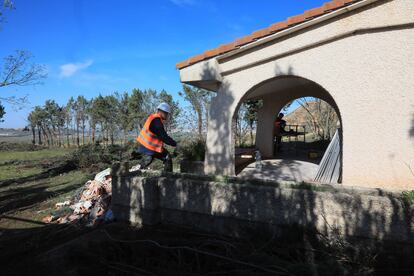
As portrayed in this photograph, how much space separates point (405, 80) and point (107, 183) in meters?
7.54

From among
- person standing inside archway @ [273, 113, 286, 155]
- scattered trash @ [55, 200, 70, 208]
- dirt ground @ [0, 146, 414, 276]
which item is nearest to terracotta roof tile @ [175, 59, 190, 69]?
dirt ground @ [0, 146, 414, 276]

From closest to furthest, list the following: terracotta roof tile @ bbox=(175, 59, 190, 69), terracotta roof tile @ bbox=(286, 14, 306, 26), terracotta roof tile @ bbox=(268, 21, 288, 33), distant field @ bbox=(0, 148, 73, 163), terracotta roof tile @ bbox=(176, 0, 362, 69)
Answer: terracotta roof tile @ bbox=(176, 0, 362, 69), terracotta roof tile @ bbox=(286, 14, 306, 26), terracotta roof tile @ bbox=(268, 21, 288, 33), terracotta roof tile @ bbox=(175, 59, 190, 69), distant field @ bbox=(0, 148, 73, 163)

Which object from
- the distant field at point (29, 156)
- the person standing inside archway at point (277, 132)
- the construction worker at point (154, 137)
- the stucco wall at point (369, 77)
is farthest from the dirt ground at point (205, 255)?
the distant field at point (29, 156)

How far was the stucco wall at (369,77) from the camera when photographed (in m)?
4.70

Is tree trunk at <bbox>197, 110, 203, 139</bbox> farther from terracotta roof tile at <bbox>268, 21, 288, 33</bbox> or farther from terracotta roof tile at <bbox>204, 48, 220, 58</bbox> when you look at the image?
terracotta roof tile at <bbox>268, 21, 288, 33</bbox>

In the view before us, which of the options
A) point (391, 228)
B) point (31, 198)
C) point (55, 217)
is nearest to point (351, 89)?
point (391, 228)

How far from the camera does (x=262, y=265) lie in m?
2.99

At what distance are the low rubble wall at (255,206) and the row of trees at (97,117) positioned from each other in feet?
40.2

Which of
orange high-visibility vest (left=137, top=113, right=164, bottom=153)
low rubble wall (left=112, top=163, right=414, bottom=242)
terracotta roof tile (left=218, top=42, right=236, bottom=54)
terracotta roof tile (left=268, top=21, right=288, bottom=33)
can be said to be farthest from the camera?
terracotta roof tile (left=218, top=42, right=236, bottom=54)

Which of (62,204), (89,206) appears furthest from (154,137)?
(62,204)

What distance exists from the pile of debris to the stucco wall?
15.4 feet

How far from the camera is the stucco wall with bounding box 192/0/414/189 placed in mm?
4699

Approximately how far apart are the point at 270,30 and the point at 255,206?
361 centimetres

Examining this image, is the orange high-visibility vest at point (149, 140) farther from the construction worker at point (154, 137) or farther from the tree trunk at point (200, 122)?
the tree trunk at point (200, 122)
